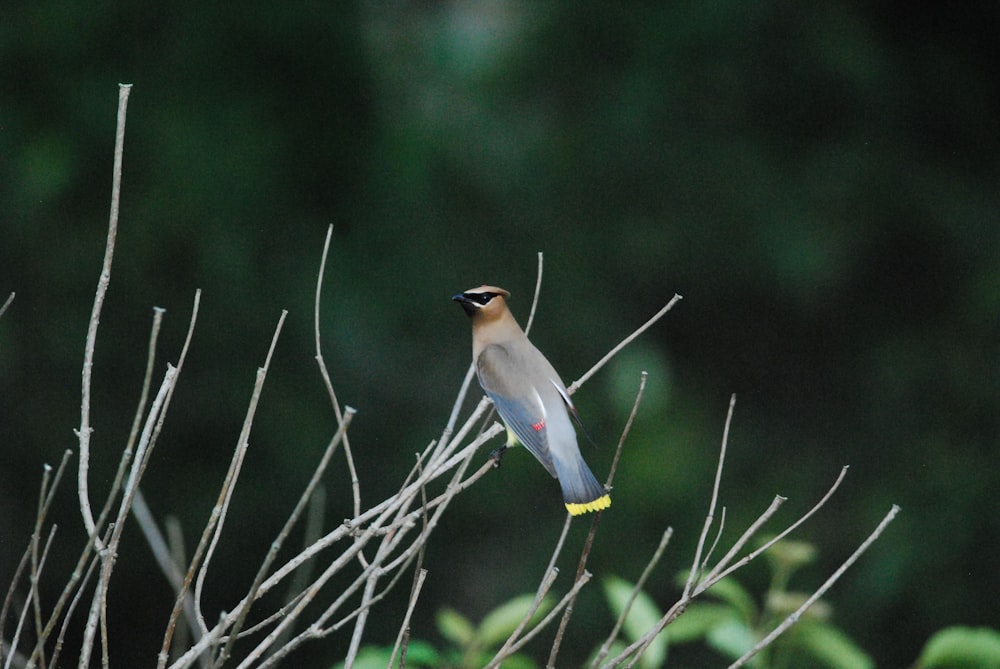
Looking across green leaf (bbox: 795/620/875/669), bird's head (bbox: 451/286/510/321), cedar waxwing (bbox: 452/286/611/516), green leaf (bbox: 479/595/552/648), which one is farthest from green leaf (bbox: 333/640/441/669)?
bird's head (bbox: 451/286/510/321)

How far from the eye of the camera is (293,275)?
479cm

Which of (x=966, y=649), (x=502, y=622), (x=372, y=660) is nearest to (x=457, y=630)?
(x=502, y=622)

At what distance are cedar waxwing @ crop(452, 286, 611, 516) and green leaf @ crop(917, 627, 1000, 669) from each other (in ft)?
2.17

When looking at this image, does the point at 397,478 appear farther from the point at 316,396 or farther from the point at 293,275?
the point at 293,275

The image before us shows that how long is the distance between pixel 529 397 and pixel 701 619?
2.01 feet

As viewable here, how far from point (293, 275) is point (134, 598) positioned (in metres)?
1.32

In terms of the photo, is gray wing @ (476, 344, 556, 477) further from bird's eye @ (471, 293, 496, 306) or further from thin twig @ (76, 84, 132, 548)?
thin twig @ (76, 84, 132, 548)

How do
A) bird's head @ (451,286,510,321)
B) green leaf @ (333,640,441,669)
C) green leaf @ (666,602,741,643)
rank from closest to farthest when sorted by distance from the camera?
green leaf @ (333,640,441,669), green leaf @ (666,602,741,643), bird's head @ (451,286,510,321)

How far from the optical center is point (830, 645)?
1.93 metres

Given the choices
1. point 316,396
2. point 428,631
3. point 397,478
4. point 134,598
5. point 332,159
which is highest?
point 332,159

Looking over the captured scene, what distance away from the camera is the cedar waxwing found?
240cm

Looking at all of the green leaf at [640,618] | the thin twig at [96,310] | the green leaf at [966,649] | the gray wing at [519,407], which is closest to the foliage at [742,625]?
the green leaf at [640,618]

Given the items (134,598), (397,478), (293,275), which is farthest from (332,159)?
(134,598)

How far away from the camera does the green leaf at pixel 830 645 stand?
188 centimetres
